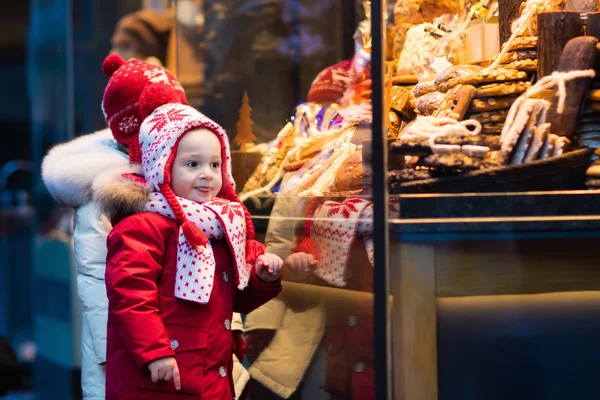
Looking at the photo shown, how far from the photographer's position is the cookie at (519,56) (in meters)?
2.22

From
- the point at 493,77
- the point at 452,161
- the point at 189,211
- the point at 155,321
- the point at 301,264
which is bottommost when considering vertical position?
the point at 155,321

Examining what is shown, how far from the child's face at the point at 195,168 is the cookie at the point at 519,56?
778mm

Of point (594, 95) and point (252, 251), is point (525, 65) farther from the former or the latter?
point (252, 251)

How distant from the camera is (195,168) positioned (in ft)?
7.36

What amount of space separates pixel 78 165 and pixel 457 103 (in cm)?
120

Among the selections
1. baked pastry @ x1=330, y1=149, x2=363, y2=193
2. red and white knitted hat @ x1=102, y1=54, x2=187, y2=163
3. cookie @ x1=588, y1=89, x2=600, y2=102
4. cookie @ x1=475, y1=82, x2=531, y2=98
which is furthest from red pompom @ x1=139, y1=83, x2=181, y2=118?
cookie @ x1=588, y1=89, x2=600, y2=102

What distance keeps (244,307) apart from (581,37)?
3.56 ft

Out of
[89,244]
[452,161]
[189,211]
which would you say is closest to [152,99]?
[189,211]

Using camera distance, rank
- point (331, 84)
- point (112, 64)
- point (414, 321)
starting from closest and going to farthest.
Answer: point (414, 321)
point (112, 64)
point (331, 84)

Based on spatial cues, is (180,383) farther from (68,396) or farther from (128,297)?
(68,396)

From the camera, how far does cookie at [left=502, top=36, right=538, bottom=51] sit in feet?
7.32

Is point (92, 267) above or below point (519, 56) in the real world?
below

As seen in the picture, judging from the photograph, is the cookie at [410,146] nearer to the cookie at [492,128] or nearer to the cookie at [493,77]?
the cookie at [492,128]

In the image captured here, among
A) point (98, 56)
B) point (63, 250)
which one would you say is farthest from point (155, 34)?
point (63, 250)
